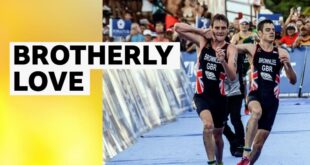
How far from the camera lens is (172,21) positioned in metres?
2.60

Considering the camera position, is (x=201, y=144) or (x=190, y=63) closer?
(x=190, y=63)

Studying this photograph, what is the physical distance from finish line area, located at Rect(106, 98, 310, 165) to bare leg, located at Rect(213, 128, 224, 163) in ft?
0.07

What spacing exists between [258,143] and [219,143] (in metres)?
0.19

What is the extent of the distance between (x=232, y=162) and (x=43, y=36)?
112 cm

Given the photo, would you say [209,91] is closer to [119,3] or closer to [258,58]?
[258,58]

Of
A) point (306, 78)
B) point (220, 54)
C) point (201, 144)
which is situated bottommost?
point (201, 144)

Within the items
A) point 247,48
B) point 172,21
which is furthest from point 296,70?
point 172,21

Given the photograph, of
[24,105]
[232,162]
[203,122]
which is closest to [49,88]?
[24,105]

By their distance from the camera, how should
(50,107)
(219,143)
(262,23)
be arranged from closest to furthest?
(262,23) < (219,143) < (50,107)

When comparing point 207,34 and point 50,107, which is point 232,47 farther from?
point 50,107

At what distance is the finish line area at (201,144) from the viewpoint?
262cm

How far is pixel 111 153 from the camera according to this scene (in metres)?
2.76

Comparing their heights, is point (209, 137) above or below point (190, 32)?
below

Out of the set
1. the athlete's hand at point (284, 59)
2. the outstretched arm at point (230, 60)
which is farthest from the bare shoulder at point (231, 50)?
the athlete's hand at point (284, 59)
